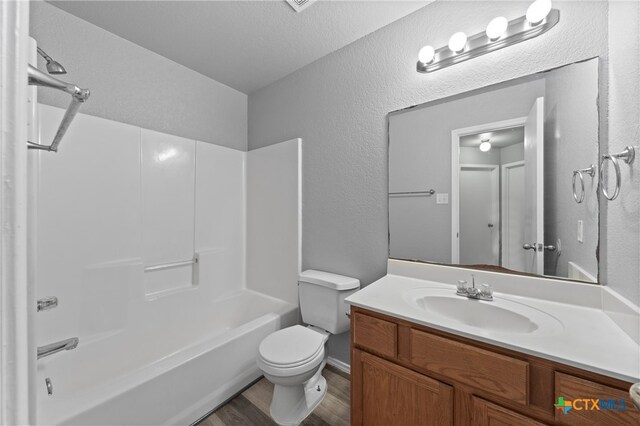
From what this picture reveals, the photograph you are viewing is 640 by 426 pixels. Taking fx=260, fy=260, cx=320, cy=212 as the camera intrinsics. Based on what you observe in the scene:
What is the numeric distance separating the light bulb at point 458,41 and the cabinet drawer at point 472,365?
1.47 metres

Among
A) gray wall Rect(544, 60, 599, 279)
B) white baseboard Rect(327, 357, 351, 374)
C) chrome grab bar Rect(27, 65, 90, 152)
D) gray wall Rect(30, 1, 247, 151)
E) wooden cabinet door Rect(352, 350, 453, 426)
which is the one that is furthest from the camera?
white baseboard Rect(327, 357, 351, 374)

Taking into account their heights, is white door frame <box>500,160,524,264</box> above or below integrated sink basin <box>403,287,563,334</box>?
above

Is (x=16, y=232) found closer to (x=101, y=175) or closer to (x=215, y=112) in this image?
(x=101, y=175)

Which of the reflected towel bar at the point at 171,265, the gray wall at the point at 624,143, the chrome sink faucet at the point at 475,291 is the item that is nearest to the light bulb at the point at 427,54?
the gray wall at the point at 624,143

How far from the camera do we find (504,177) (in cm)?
137

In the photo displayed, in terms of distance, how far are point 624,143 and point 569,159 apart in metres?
0.23

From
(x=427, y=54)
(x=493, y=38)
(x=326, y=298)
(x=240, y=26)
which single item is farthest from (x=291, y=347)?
(x=240, y=26)

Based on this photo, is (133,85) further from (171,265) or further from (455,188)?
(455,188)

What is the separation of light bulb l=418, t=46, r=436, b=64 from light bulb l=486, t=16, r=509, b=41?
27 cm

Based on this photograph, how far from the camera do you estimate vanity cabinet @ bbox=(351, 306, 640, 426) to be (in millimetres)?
784

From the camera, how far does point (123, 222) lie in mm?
1811

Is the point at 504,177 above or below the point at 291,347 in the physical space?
above

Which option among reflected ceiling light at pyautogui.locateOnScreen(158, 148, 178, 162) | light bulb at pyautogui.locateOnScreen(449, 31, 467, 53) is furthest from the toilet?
light bulb at pyautogui.locateOnScreen(449, 31, 467, 53)

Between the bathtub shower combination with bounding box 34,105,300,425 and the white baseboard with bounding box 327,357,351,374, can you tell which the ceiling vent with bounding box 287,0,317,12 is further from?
the white baseboard with bounding box 327,357,351,374
